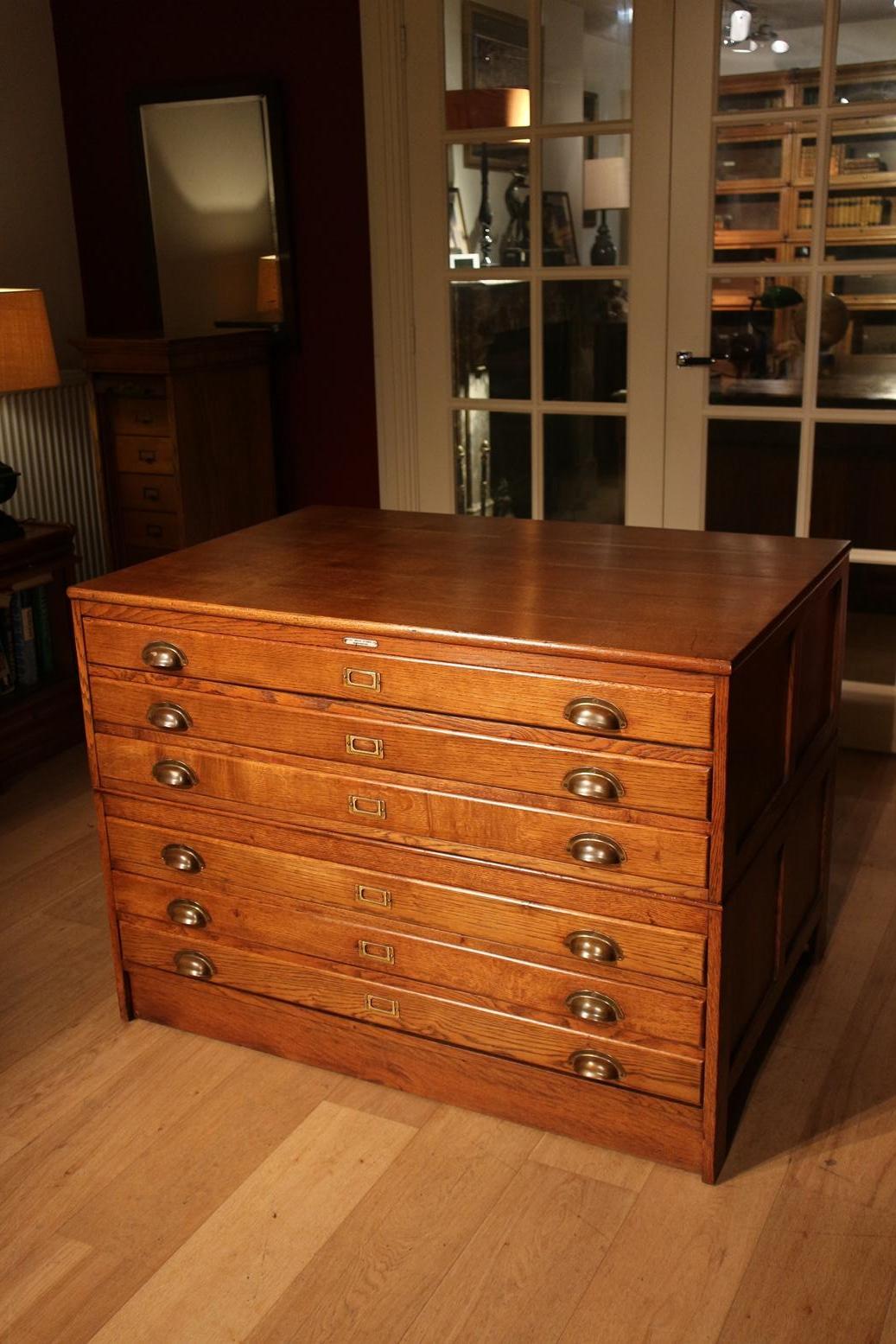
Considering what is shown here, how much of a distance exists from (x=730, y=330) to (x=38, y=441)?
2304mm

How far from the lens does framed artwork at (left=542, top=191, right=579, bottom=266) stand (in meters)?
3.71

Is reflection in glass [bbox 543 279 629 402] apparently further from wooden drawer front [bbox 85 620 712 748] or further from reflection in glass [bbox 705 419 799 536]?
wooden drawer front [bbox 85 620 712 748]

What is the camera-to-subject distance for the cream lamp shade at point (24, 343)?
11.8ft

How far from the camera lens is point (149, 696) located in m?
2.29

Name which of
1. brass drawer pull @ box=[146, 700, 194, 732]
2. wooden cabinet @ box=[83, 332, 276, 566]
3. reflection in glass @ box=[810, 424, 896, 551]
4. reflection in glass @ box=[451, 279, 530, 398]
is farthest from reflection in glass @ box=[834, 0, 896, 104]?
brass drawer pull @ box=[146, 700, 194, 732]

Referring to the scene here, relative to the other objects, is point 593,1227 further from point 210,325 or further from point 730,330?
point 210,325

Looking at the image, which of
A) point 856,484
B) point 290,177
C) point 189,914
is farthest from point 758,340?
point 189,914

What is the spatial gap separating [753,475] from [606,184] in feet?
2.95

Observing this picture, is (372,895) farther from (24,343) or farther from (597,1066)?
(24,343)

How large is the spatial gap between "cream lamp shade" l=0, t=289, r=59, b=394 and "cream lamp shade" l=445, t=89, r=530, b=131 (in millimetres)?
1287

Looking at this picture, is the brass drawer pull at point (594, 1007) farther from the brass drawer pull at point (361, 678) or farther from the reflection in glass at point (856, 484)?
the reflection in glass at point (856, 484)

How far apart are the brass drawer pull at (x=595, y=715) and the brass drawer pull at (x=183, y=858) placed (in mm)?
799

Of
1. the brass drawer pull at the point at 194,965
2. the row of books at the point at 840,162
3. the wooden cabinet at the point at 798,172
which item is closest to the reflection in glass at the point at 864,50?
the wooden cabinet at the point at 798,172

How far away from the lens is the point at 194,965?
2.41 m
